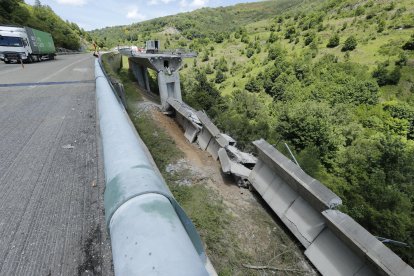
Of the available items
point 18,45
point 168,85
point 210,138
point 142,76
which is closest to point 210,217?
point 210,138

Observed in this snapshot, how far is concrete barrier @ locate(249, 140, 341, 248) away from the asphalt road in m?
4.91

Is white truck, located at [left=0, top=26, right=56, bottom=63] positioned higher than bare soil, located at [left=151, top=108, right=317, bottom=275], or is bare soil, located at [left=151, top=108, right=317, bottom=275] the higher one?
white truck, located at [left=0, top=26, right=56, bottom=63]

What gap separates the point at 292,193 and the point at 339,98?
140ft

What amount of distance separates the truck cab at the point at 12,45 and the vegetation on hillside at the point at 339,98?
17098 millimetres

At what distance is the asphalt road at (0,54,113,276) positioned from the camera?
1.87 meters

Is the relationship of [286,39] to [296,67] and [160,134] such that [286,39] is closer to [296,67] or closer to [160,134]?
[296,67]

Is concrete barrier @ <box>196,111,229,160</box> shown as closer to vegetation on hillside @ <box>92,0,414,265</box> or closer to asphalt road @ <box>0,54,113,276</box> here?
vegetation on hillside @ <box>92,0,414,265</box>

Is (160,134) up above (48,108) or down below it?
below

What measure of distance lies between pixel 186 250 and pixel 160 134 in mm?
11604

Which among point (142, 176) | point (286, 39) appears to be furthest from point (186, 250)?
point (286, 39)

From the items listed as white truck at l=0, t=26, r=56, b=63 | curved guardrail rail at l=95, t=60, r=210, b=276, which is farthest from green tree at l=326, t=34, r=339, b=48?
curved guardrail rail at l=95, t=60, r=210, b=276

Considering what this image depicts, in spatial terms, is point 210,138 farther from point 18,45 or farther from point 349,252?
point 18,45

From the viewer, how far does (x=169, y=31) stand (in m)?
191

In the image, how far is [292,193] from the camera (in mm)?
6605
